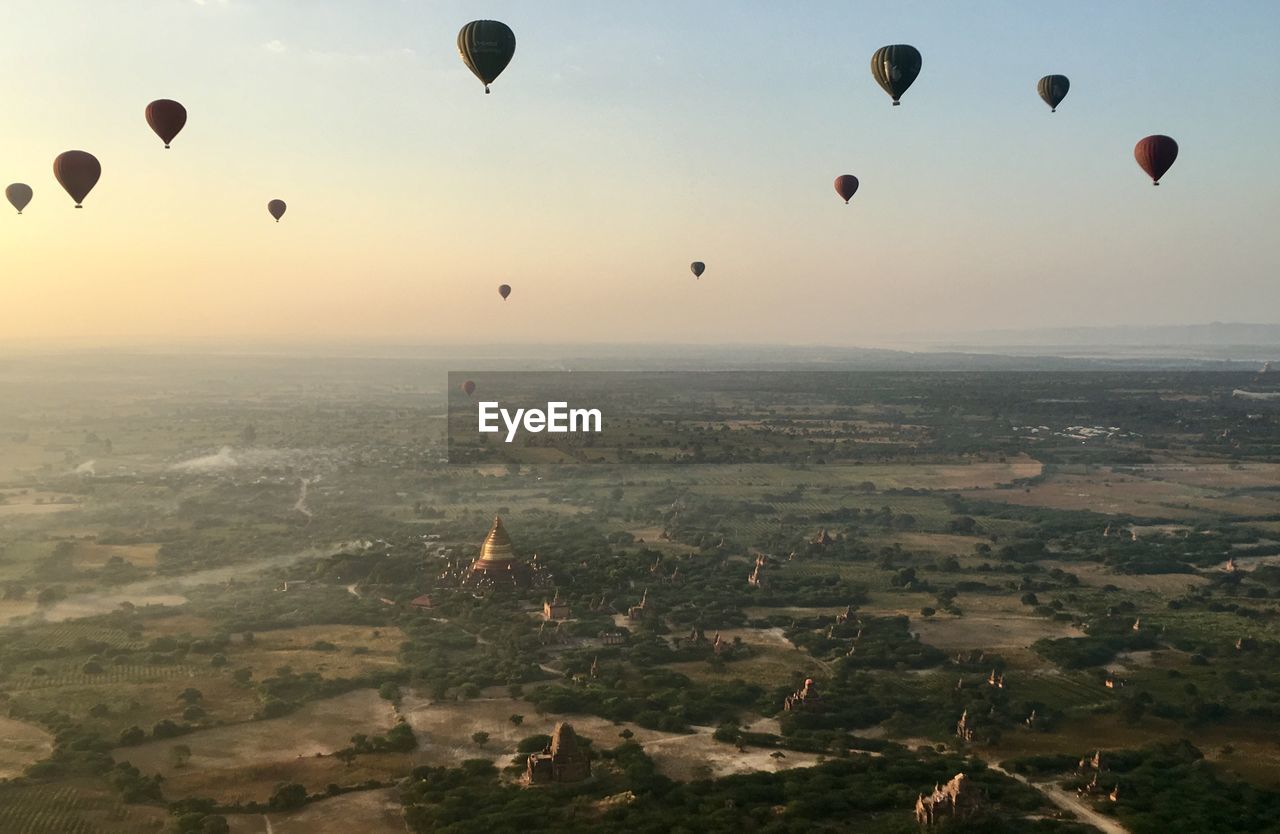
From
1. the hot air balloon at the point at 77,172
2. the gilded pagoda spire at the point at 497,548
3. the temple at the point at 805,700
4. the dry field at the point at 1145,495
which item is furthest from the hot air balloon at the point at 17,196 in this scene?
the dry field at the point at 1145,495

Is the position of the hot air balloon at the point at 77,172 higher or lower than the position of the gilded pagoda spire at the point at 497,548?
higher

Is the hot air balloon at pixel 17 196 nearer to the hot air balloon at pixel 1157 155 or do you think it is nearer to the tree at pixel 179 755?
the tree at pixel 179 755

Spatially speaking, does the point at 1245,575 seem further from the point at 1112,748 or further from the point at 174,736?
the point at 174,736

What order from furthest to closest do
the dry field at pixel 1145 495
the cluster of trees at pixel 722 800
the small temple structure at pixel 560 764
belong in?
the dry field at pixel 1145 495 < the small temple structure at pixel 560 764 < the cluster of trees at pixel 722 800

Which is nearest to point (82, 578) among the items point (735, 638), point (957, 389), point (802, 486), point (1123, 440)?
point (735, 638)

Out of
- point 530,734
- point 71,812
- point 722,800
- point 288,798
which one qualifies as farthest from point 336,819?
point 722,800

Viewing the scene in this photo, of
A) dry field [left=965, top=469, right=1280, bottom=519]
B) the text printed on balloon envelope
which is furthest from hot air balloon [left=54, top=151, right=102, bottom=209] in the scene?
the text printed on balloon envelope

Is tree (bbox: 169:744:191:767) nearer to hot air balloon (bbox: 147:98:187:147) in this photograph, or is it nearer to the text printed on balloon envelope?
hot air balloon (bbox: 147:98:187:147)

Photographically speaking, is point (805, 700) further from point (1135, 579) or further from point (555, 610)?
point (1135, 579)
